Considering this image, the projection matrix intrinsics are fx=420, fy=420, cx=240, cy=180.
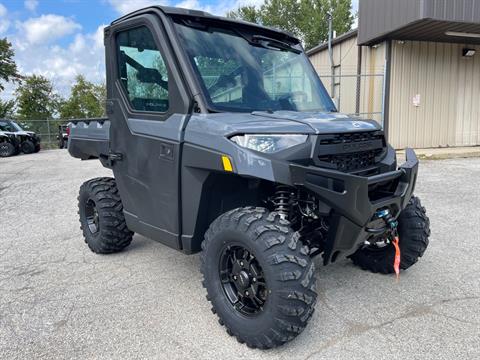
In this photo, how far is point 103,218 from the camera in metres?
4.29

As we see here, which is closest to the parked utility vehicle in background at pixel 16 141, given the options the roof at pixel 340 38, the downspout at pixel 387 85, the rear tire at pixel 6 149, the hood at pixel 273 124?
the rear tire at pixel 6 149

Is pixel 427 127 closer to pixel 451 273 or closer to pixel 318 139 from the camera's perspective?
pixel 451 273

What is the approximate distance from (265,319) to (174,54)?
78.1 inches

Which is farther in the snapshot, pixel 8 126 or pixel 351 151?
pixel 8 126

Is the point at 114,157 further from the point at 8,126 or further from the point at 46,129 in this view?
the point at 46,129

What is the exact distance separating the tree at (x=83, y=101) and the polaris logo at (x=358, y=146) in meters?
39.0

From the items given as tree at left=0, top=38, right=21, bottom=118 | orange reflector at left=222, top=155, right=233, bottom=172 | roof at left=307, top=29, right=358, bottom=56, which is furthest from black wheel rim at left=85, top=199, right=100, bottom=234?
tree at left=0, top=38, right=21, bottom=118

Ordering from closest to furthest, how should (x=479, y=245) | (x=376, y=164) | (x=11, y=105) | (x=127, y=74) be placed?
(x=376, y=164) < (x=127, y=74) < (x=479, y=245) < (x=11, y=105)

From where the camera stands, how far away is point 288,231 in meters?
2.66

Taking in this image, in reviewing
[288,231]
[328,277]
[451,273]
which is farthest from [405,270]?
[288,231]

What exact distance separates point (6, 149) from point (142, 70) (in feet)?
63.7

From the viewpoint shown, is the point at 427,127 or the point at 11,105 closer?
the point at 427,127

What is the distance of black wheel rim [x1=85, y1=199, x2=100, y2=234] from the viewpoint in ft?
15.4

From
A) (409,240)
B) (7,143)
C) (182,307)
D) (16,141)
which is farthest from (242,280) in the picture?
(16,141)
